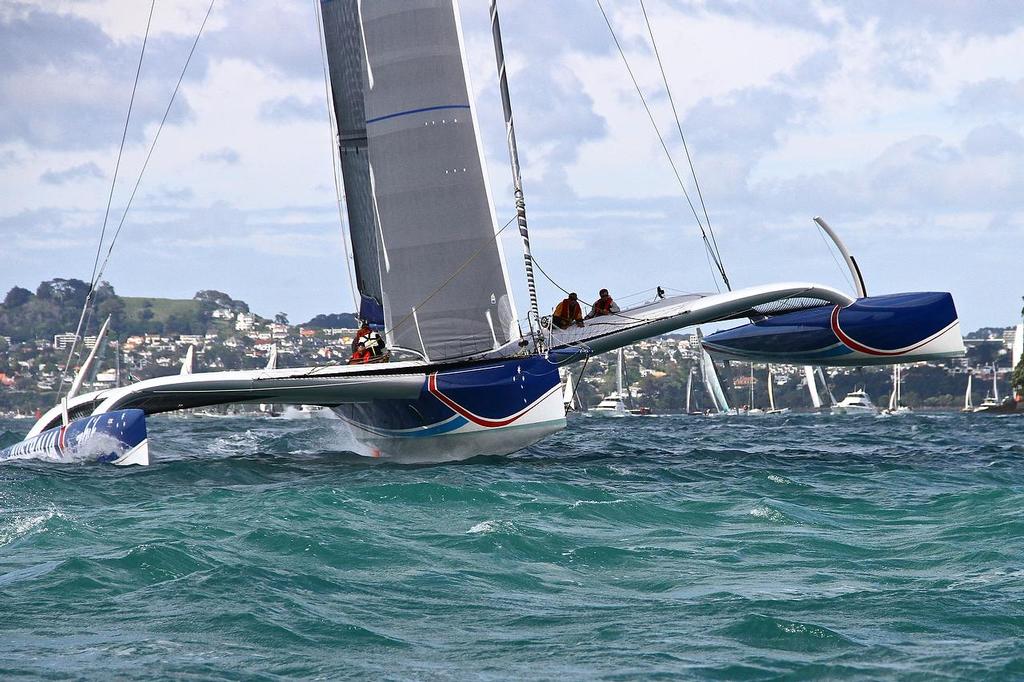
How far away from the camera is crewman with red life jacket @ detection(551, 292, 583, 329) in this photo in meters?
11.3

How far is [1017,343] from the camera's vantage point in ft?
155

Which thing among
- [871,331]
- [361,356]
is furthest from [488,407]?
[871,331]

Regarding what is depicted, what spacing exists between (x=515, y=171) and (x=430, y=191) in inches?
53.0

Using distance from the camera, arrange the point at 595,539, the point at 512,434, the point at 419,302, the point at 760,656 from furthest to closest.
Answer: the point at 419,302, the point at 512,434, the point at 595,539, the point at 760,656

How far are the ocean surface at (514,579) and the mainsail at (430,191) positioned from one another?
97.4 inches

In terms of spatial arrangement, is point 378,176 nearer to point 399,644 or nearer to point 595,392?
point 399,644

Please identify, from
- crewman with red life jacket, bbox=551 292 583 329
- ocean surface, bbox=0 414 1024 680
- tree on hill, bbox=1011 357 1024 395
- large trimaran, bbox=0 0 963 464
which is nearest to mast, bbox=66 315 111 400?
large trimaran, bbox=0 0 963 464

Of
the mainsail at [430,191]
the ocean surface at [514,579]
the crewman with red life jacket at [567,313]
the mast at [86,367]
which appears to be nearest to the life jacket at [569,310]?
the crewman with red life jacket at [567,313]

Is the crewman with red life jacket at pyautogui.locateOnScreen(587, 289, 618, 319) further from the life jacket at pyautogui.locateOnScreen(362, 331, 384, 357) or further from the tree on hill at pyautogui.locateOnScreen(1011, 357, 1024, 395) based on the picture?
the tree on hill at pyautogui.locateOnScreen(1011, 357, 1024, 395)

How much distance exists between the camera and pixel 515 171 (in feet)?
32.2

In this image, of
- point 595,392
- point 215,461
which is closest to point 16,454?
point 215,461

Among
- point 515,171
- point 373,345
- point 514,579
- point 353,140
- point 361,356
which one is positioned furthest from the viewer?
point 353,140

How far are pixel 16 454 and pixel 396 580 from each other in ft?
24.5

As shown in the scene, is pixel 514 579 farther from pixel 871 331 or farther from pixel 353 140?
pixel 353 140
